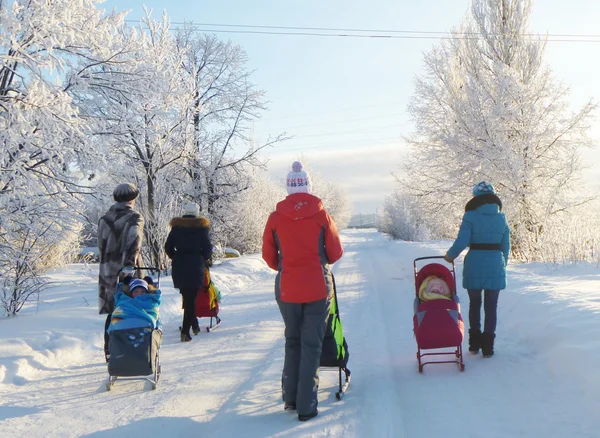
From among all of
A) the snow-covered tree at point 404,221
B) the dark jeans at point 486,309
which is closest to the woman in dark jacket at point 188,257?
the dark jeans at point 486,309

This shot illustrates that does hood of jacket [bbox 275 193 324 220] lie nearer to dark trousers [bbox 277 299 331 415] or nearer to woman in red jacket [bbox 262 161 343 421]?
woman in red jacket [bbox 262 161 343 421]

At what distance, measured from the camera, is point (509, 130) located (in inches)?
680

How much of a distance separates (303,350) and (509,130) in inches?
608

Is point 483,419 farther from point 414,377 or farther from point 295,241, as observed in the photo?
point 295,241

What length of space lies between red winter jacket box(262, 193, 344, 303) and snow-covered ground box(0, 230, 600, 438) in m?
1.12

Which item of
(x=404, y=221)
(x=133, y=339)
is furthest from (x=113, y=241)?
(x=404, y=221)

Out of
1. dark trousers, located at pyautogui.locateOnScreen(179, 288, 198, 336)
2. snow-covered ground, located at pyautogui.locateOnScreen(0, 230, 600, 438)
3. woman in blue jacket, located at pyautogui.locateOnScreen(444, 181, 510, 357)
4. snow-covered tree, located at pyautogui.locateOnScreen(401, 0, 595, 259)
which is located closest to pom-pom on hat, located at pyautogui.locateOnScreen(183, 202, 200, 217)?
dark trousers, located at pyautogui.locateOnScreen(179, 288, 198, 336)

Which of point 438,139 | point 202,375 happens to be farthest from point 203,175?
point 202,375

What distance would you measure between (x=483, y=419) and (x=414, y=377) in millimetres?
1273

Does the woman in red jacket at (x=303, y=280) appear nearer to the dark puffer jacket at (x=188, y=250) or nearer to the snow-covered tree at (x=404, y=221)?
the dark puffer jacket at (x=188, y=250)

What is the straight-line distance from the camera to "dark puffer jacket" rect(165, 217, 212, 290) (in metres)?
7.32

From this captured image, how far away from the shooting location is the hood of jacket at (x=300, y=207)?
4332 millimetres

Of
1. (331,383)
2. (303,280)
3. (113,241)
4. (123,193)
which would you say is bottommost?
(331,383)

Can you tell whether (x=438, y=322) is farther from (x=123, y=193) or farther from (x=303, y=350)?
(x=123, y=193)
